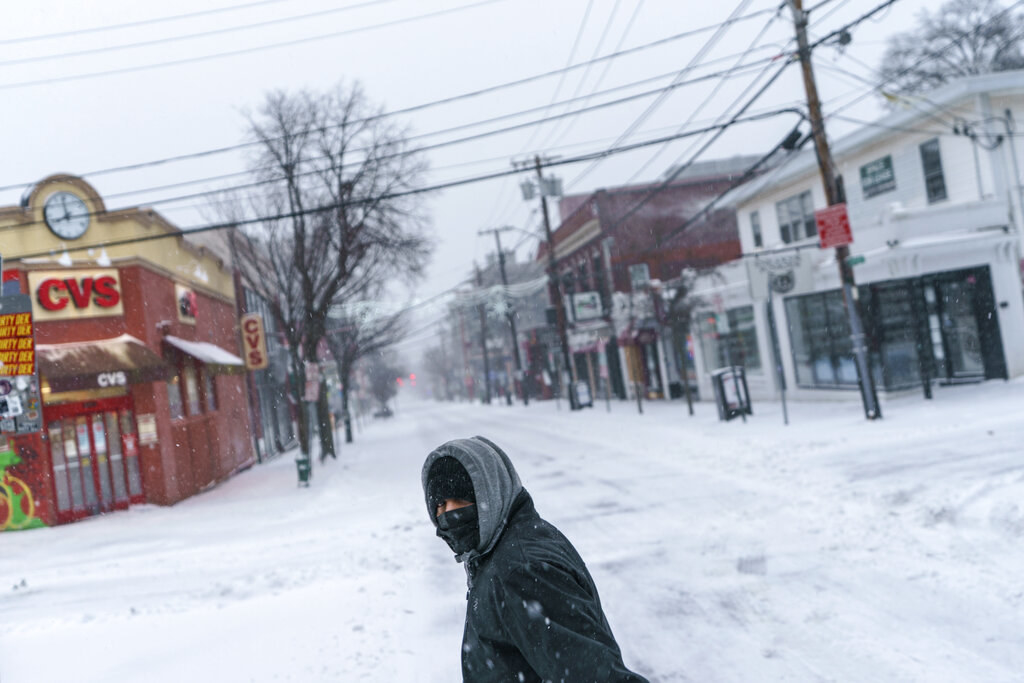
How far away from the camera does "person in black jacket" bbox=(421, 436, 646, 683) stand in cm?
199

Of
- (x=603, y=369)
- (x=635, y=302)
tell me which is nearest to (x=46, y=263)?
(x=635, y=302)

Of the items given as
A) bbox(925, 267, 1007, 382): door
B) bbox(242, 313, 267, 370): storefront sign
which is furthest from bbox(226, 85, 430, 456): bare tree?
bbox(925, 267, 1007, 382): door

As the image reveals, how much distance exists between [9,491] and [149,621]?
31.0 feet

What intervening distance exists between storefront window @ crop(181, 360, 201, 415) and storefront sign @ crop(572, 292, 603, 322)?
18.8 metres

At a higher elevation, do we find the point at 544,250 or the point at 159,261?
the point at 544,250

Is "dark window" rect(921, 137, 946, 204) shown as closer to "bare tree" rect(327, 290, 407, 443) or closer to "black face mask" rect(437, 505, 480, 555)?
"bare tree" rect(327, 290, 407, 443)

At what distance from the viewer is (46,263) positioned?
15.1 meters

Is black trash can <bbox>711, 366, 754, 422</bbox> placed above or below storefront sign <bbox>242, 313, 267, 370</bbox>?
below

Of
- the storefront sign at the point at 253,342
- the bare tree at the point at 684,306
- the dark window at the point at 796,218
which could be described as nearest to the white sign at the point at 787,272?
the bare tree at the point at 684,306

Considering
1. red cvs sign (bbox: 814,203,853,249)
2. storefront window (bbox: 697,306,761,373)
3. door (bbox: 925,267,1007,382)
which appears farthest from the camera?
storefront window (bbox: 697,306,761,373)

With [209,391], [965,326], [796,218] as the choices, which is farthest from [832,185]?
[209,391]

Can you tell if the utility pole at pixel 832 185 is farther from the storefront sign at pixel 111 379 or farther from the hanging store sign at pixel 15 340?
the storefront sign at pixel 111 379

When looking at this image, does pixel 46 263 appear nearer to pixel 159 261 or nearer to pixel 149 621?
pixel 159 261

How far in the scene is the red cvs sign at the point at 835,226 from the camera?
14.7 meters
